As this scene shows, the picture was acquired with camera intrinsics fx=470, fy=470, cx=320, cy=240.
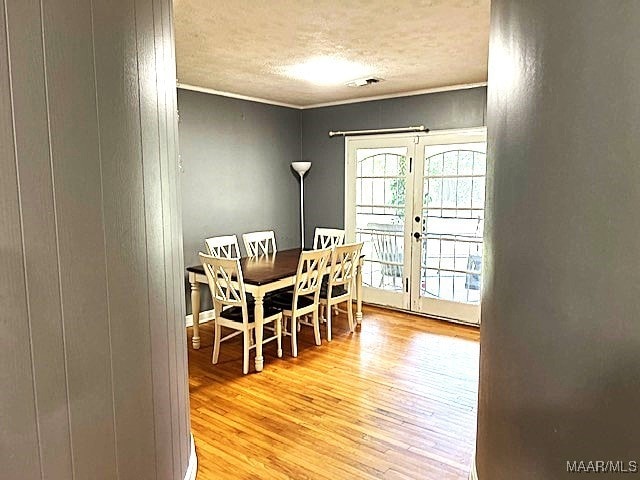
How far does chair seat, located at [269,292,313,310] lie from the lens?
163 inches

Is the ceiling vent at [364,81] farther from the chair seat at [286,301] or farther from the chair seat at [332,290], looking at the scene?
the chair seat at [286,301]

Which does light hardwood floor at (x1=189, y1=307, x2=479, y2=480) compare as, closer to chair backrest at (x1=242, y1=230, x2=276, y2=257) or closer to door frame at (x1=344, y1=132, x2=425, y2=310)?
door frame at (x1=344, y1=132, x2=425, y2=310)

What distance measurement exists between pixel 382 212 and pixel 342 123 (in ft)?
3.93

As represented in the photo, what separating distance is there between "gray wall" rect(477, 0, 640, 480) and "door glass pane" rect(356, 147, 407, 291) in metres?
3.66

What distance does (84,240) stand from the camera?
1.30 m

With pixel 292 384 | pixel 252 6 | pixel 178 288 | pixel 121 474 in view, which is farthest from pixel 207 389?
pixel 252 6

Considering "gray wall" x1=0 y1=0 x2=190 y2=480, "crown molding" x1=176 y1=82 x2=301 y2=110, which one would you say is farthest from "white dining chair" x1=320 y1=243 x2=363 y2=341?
"gray wall" x1=0 y1=0 x2=190 y2=480

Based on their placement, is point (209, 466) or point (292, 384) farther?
point (292, 384)

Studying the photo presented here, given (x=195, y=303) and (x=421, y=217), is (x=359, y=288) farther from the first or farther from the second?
(x=195, y=303)

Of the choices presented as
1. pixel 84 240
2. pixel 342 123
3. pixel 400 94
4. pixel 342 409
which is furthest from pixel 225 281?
pixel 400 94

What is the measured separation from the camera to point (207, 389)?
11.2 ft

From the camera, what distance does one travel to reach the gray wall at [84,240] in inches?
42.3

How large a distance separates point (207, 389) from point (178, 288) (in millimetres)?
1602

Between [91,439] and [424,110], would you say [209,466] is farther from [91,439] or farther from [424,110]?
[424,110]
